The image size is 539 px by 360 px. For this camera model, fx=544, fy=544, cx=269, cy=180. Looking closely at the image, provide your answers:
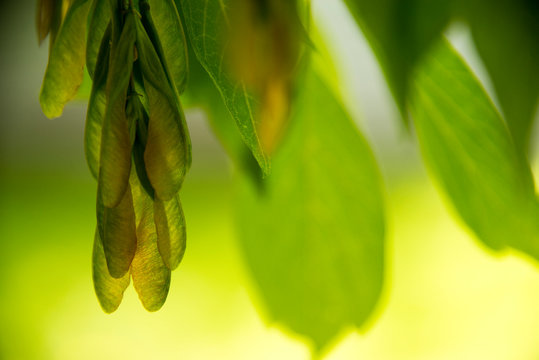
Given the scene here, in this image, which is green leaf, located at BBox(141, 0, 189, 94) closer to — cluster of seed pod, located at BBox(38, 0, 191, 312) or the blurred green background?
cluster of seed pod, located at BBox(38, 0, 191, 312)

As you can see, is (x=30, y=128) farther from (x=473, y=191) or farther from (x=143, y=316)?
(x=473, y=191)

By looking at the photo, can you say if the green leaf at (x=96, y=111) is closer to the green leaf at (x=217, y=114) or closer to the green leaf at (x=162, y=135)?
the green leaf at (x=162, y=135)

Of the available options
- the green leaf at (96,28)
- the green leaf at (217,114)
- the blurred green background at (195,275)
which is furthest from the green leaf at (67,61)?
the blurred green background at (195,275)

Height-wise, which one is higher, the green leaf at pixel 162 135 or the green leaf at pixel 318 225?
the green leaf at pixel 162 135

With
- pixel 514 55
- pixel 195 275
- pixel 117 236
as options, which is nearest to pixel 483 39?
pixel 514 55

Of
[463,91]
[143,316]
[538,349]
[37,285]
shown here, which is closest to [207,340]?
[143,316]

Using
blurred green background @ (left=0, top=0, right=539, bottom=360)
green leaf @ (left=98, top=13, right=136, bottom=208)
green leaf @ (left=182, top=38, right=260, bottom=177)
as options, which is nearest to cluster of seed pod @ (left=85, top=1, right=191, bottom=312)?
green leaf @ (left=98, top=13, right=136, bottom=208)
